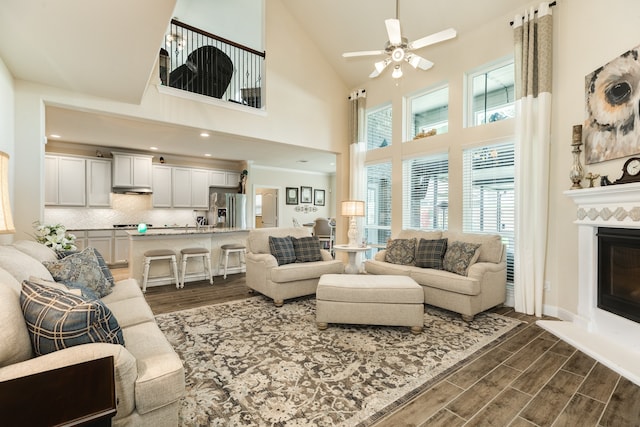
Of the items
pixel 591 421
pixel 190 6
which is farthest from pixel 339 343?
pixel 190 6

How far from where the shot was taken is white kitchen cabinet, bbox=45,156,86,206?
18.8 ft

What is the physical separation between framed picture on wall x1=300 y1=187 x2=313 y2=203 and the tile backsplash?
131 inches

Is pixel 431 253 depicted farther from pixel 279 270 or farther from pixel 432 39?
pixel 432 39

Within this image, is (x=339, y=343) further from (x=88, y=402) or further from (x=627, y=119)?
(x=627, y=119)

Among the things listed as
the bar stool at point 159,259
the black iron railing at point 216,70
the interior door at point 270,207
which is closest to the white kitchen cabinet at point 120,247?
the bar stool at point 159,259

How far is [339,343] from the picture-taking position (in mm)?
2570

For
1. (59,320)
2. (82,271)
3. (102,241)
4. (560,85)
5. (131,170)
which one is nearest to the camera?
(59,320)

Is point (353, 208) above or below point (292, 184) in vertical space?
below

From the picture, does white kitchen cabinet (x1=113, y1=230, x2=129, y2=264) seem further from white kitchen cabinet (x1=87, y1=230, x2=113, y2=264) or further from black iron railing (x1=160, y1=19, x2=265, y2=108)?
black iron railing (x1=160, y1=19, x2=265, y2=108)

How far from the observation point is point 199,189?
7445 mm

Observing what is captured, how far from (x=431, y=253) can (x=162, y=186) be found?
6133 millimetres

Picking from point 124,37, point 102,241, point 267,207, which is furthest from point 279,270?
point 267,207

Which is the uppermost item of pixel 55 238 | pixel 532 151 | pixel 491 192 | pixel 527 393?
pixel 532 151

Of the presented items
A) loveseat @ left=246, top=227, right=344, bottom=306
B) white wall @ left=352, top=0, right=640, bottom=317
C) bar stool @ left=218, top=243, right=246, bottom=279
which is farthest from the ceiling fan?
bar stool @ left=218, top=243, right=246, bottom=279
